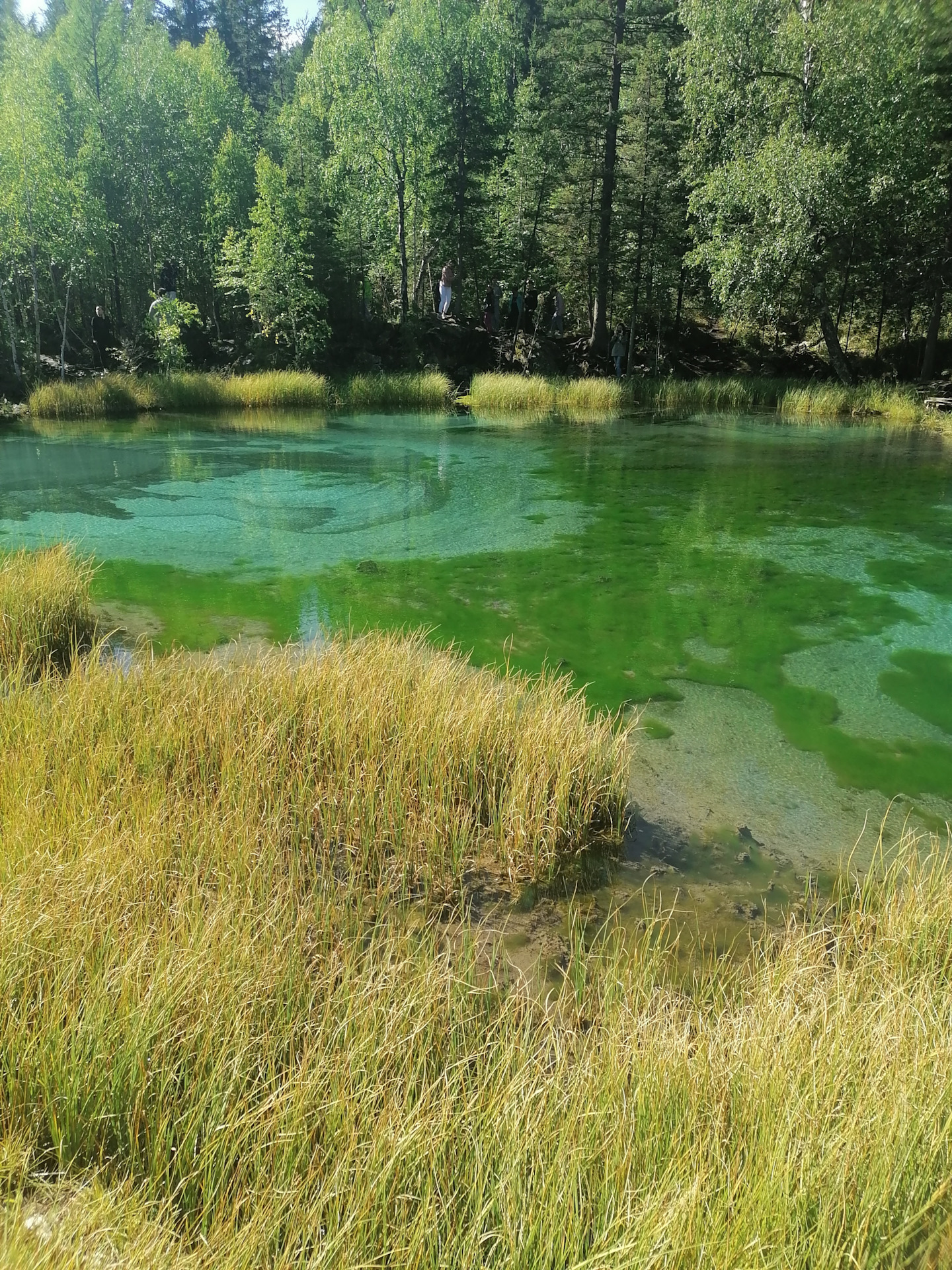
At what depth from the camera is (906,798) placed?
400 cm

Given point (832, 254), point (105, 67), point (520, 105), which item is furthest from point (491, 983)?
point (105, 67)

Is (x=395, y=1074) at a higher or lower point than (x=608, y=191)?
lower

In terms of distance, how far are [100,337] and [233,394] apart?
495 cm

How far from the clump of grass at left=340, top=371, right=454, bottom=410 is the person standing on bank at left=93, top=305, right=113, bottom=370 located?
6318 mm

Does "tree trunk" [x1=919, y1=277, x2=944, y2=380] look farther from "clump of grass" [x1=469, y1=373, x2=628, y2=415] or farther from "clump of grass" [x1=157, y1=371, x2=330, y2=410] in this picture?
"clump of grass" [x1=157, y1=371, x2=330, y2=410]

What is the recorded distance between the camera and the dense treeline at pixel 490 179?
60.3ft

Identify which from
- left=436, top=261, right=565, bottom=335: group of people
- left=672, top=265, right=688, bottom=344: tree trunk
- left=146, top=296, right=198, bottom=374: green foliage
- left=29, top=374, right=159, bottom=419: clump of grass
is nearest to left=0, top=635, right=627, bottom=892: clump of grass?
left=29, top=374, right=159, bottom=419: clump of grass

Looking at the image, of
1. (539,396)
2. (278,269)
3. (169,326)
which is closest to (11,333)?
(169,326)

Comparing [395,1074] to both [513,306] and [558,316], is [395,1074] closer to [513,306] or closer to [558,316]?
[558,316]

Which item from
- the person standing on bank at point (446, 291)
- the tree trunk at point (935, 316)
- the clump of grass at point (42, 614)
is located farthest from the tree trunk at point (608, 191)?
the clump of grass at point (42, 614)

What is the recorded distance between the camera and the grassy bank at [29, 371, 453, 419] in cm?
1795

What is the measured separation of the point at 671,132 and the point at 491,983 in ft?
81.0

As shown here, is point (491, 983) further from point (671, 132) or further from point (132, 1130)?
point (671, 132)

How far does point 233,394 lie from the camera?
19422mm
